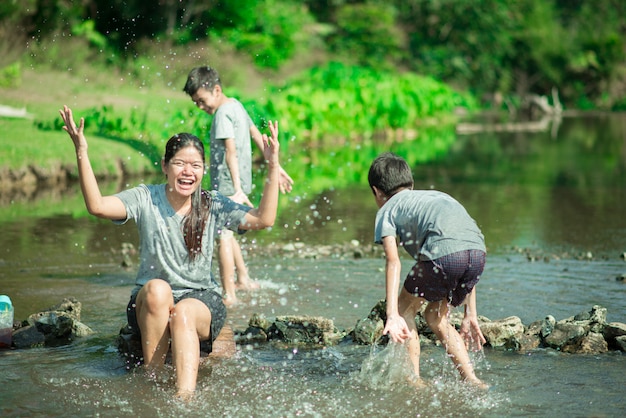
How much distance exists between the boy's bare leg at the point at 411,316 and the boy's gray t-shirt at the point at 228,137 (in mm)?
2443

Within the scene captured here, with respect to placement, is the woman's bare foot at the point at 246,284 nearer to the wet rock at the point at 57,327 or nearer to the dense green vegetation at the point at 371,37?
the wet rock at the point at 57,327

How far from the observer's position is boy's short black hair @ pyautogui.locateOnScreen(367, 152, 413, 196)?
4609 millimetres

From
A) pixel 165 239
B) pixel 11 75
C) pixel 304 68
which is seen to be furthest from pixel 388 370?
pixel 304 68

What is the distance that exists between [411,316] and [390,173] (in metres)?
0.74

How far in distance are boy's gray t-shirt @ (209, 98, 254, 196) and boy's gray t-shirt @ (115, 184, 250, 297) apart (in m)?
1.91

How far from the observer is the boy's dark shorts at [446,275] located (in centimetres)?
441

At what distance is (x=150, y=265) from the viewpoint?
15.6 ft

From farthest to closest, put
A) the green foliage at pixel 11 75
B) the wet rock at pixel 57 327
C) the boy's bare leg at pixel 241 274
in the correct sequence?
the green foliage at pixel 11 75, the boy's bare leg at pixel 241 274, the wet rock at pixel 57 327

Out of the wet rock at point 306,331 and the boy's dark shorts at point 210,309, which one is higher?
the boy's dark shorts at point 210,309

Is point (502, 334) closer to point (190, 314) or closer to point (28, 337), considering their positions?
point (190, 314)

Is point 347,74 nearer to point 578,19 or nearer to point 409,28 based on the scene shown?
point 409,28

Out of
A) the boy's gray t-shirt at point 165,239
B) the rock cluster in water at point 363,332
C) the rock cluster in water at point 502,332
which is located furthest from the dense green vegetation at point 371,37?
the boy's gray t-shirt at point 165,239

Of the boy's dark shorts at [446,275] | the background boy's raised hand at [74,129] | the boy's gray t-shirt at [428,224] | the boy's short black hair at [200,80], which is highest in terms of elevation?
the boy's short black hair at [200,80]

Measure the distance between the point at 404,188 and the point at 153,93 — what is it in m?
18.6
